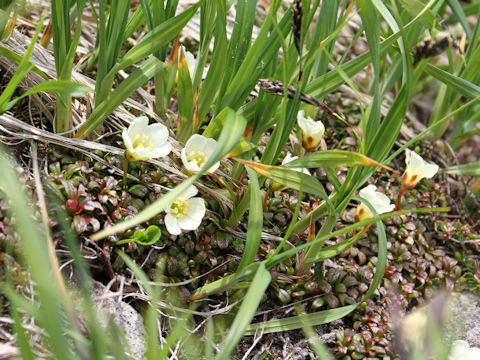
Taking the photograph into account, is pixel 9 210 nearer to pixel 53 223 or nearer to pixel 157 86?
pixel 53 223

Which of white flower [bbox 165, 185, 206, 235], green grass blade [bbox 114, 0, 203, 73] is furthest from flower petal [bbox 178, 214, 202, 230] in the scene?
green grass blade [bbox 114, 0, 203, 73]

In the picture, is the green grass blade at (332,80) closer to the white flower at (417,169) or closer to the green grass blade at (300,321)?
the white flower at (417,169)

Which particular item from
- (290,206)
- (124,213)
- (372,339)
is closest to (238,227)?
(290,206)

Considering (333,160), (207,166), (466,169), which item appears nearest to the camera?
(207,166)

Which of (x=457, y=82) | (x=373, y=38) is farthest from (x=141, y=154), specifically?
(x=457, y=82)

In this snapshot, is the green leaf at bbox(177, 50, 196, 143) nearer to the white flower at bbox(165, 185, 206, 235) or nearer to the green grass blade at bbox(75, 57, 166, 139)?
the green grass blade at bbox(75, 57, 166, 139)

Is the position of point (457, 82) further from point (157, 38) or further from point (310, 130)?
point (157, 38)

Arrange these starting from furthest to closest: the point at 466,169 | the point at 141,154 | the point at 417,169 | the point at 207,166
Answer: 1. the point at 466,169
2. the point at 417,169
3. the point at 141,154
4. the point at 207,166
